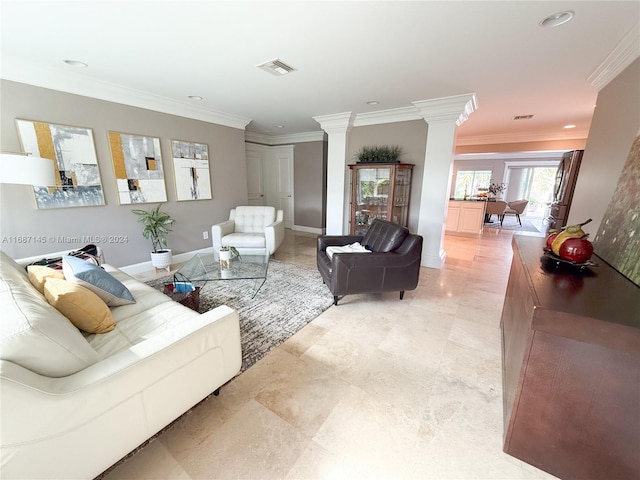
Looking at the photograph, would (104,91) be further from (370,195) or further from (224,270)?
(370,195)

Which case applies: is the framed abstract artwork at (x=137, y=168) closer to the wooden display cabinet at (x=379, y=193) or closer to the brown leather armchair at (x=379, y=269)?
the brown leather armchair at (x=379, y=269)

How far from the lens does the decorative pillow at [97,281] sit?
1.52m

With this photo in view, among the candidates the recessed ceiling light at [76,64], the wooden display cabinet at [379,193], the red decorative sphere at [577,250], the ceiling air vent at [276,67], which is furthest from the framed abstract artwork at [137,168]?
the red decorative sphere at [577,250]

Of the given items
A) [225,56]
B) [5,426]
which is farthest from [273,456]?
[225,56]

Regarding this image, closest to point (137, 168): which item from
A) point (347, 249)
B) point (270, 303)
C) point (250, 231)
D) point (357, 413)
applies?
point (250, 231)

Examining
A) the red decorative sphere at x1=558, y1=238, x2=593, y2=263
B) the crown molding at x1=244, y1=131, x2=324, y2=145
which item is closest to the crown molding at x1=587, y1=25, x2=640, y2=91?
the red decorative sphere at x1=558, y1=238, x2=593, y2=263

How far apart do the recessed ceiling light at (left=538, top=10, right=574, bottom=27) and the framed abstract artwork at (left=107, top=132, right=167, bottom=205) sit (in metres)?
4.07

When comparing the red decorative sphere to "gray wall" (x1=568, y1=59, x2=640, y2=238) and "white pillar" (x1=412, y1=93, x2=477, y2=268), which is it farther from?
"white pillar" (x1=412, y1=93, x2=477, y2=268)

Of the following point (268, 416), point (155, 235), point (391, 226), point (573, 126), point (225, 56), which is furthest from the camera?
point (573, 126)

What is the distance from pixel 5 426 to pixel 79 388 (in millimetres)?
165

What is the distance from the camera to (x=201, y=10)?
1633 mm

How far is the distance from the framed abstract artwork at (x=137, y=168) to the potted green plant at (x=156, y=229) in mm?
180

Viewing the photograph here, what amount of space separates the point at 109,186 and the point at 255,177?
10.7ft

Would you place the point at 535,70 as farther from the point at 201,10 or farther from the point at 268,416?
the point at 268,416
